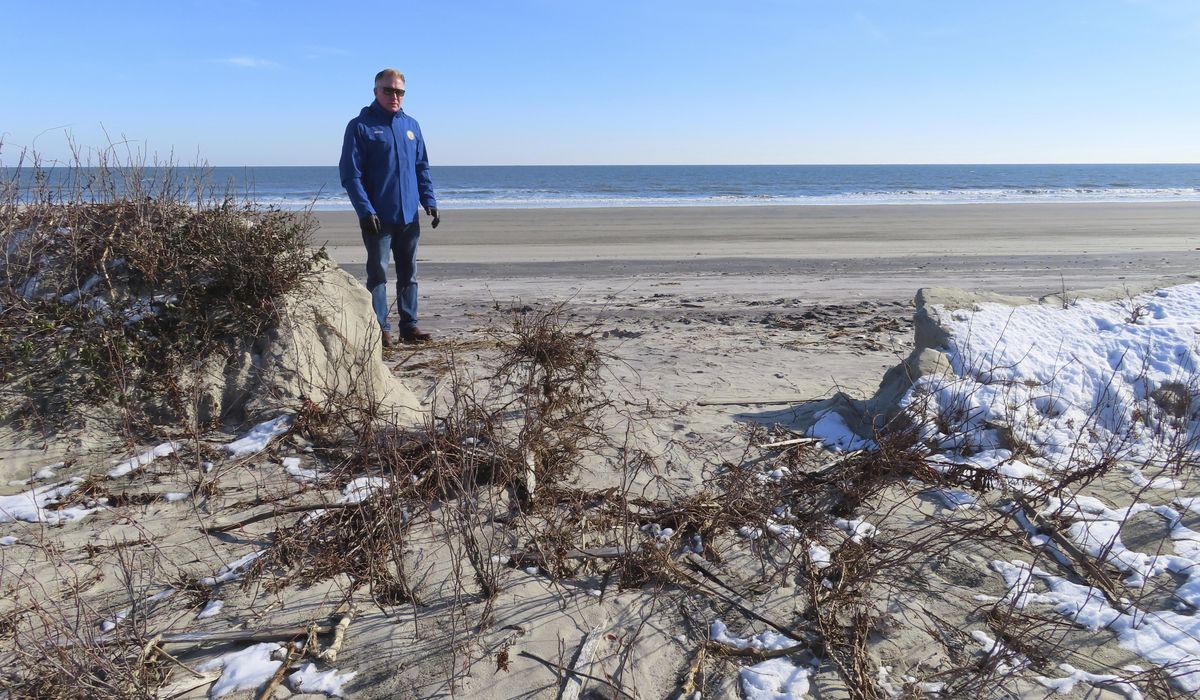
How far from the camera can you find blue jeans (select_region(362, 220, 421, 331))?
20.2 feet

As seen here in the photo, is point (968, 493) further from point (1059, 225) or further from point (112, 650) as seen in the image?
point (1059, 225)

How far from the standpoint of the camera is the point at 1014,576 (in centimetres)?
314

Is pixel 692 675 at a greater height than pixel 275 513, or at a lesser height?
lesser

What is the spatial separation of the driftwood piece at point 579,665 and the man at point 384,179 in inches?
154

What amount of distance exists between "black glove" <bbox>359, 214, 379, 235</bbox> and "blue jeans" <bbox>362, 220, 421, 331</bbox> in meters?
0.08

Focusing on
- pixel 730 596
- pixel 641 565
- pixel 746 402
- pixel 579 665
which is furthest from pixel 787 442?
pixel 579 665

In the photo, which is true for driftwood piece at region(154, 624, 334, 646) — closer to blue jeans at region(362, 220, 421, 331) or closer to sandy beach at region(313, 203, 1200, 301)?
blue jeans at region(362, 220, 421, 331)

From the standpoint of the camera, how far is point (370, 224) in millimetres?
5918

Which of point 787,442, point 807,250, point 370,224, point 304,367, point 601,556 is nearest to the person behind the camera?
point 601,556

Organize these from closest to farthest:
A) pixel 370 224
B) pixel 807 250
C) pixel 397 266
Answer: pixel 370 224, pixel 397 266, pixel 807 250

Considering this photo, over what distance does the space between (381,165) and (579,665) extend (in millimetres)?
4813

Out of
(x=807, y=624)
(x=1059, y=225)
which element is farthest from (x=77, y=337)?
(x=1059, y=225)

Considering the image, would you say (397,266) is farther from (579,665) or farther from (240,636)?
(579,665)

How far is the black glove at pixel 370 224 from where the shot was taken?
5895mm
